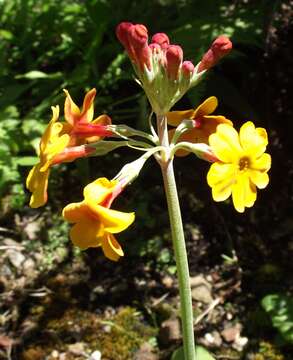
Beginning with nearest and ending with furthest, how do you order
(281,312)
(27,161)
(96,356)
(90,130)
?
(90,130) → (281,312) → (96,356) → (27,161)

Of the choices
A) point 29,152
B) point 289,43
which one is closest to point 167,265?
point 29,152

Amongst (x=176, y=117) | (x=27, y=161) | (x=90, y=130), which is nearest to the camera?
(x=90, y=130)

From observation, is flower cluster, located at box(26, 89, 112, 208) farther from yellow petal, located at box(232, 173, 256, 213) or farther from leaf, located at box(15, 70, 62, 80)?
leaf, located at box(15, 70, 62, 80)

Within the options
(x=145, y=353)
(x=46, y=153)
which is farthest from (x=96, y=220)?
(x=145, y=353)

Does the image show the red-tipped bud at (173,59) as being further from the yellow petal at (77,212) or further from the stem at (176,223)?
the yellow petal at (77,212)

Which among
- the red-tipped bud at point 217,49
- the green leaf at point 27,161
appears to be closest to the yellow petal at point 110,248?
the red-tipped bud at point 217,49

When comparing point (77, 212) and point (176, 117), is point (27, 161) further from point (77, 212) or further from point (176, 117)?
point (77, 212)

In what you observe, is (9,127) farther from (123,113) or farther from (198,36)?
→ (198,36)
